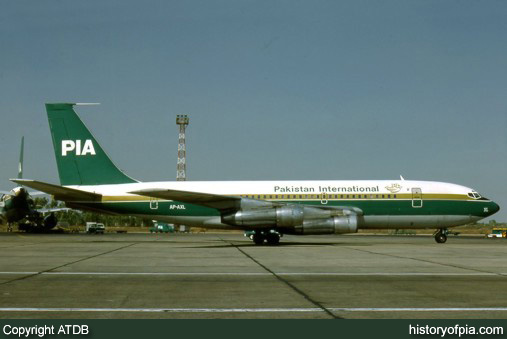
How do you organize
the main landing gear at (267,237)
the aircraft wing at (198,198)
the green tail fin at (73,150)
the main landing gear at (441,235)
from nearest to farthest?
1. the aircraft wing at (198,198)
2. the main landing gear at (267,237)
3. the green tail fin at (73,150)
4. the main landing gear at (441,235)

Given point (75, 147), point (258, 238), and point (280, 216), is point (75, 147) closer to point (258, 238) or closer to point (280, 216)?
point (258, 238)

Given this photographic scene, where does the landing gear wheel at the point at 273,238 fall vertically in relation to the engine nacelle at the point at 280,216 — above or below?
below

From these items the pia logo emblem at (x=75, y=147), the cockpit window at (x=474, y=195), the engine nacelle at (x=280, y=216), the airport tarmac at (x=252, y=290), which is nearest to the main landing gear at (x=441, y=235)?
the cockpit window at (x=474, y=195)

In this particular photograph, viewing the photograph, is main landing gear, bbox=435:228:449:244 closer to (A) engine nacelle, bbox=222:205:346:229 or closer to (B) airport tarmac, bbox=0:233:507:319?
(A) engine nacelle, bbox=222:205:346:229

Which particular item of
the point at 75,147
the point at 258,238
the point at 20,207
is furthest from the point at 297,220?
the point at 20,207

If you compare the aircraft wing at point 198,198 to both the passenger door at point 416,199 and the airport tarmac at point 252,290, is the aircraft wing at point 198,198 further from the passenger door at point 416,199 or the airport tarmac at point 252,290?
the passenger door at point 416,199

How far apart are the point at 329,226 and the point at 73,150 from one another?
16.2 meters

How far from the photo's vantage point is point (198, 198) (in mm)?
28031

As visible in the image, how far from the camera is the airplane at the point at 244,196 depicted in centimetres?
3041

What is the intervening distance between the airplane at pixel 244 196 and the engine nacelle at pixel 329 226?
Result: 3.48 ft
